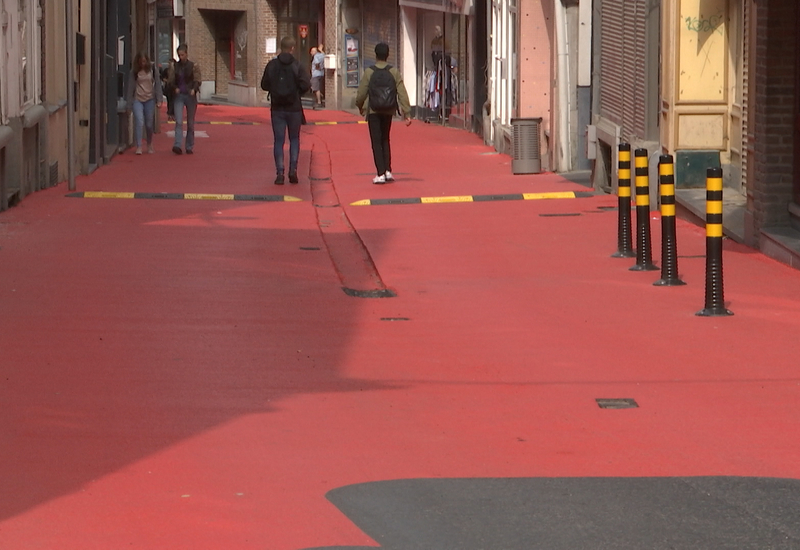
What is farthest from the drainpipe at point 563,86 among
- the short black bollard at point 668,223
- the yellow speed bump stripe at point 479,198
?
the short black bollard at point 668,223

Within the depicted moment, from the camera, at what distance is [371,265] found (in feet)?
43.2

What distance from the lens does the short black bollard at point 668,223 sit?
1099 centimetres

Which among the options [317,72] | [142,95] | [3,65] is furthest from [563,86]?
[317,72]

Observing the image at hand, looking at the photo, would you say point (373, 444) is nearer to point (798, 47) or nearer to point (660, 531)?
point (660, 531)

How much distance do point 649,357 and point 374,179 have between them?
1242cm

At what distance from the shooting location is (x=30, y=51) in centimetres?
1841

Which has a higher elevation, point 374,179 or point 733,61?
point 733,61

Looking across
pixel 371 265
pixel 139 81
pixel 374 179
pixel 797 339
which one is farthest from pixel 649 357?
pixel 139 81

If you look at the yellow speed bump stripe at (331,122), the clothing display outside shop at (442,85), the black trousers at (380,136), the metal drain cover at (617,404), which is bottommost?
the metal drain cover at (617,404)

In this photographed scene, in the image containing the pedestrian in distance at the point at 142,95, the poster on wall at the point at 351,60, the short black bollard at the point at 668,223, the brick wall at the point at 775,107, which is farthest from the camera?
the poster on wall at the point at 351,60

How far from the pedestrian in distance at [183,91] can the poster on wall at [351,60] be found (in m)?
18.2

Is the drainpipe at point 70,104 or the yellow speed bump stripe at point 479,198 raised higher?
the drainpipe at point 70,104

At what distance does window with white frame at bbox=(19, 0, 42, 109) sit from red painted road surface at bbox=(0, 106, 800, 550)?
3.00 m

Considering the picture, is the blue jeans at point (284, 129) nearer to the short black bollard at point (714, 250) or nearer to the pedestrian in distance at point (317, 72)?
the short black bollard at point (714, 250)
